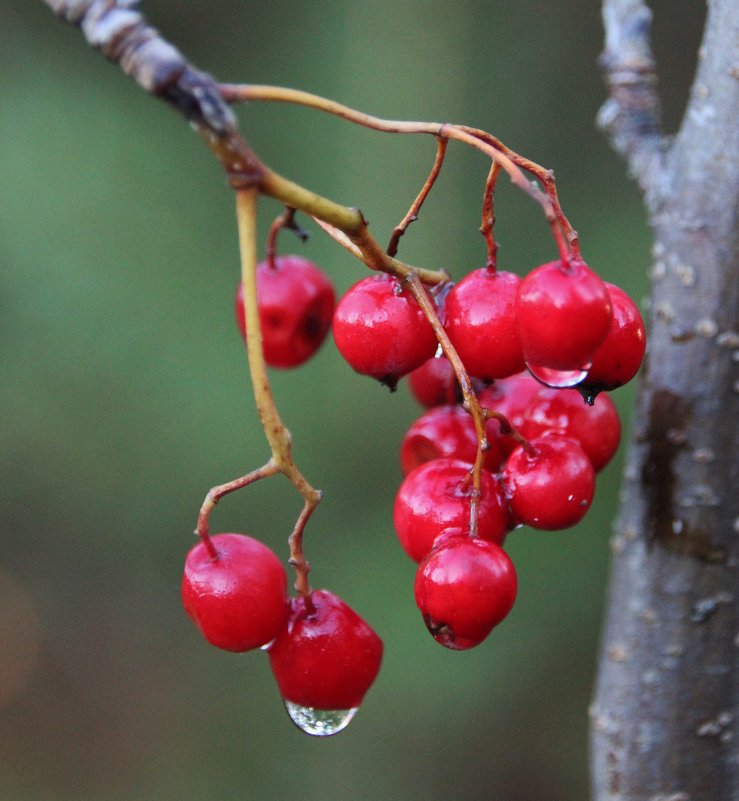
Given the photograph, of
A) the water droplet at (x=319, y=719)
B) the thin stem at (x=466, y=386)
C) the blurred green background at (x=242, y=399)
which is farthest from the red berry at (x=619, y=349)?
the blurred green background at (x=242, y=399)

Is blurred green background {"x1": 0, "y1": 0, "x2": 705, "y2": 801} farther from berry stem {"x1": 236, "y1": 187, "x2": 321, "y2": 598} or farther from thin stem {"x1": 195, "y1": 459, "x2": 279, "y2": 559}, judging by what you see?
berry stem {"x1": 236, "y1": 187, "x2": 321, "y2": 598}

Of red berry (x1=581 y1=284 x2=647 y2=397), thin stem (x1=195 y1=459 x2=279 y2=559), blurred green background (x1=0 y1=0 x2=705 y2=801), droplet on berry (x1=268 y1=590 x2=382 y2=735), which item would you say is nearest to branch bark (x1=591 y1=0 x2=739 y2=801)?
red berry (x1=581 y1=284 x2=647 y2=397)

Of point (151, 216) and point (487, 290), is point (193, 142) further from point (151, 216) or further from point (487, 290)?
point (487, 290)

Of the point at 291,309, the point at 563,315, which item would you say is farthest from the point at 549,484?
the point at 291,309

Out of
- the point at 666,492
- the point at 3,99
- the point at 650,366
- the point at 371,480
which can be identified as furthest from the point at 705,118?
the point at 3,99

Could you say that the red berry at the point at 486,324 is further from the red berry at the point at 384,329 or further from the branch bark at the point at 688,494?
the branch bark at the point at 688,494

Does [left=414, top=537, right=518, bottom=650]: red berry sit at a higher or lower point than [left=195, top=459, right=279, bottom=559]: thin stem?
lower

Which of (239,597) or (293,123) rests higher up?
(293,123)
